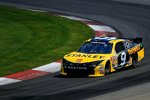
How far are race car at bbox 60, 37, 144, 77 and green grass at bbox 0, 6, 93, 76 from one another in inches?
89.5

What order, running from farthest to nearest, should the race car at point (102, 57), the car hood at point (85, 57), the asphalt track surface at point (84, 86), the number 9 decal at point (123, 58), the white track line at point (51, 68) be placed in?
1. the white track line at point (51, 68)
2. the number 9 decal at point (123, 58)
3. the car hood at point (85, 57)
4. the race car at point (102, 57)
5. the asphalt track surface at point (84, 86)

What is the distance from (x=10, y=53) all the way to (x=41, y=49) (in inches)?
61.2

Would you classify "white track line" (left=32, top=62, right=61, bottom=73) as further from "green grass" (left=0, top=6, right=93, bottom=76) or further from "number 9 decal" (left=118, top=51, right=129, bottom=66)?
"number 9 decal" (left=118, top=51, right=129, bottom=66)

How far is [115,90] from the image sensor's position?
2033cm

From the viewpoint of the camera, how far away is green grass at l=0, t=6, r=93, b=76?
85.4 feet

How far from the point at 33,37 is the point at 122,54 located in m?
7.75

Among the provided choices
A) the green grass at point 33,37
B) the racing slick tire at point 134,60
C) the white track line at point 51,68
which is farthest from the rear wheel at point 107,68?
the green grass at point 33,37

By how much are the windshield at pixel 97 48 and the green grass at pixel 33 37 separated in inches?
84.7

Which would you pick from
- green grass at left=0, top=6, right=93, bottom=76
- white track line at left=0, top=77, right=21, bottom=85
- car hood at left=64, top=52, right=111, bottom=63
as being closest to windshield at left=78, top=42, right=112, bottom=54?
car hood at left=64, top=52, right=111, bottom=63

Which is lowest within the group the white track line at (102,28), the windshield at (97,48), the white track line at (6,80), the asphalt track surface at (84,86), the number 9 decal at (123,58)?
the white track line at (102,28)

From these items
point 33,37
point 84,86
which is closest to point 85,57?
point 84,86

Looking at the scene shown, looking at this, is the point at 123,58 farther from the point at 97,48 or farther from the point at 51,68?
the point at 51,68

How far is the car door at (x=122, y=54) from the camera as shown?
24.1 metres

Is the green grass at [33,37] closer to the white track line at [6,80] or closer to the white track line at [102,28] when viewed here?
the white track line at [102,28]
